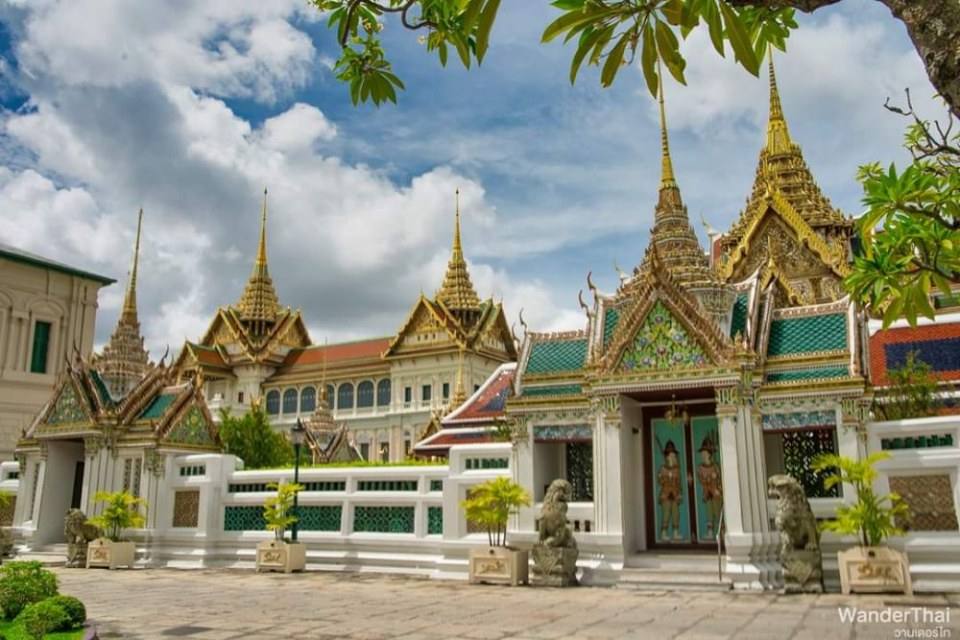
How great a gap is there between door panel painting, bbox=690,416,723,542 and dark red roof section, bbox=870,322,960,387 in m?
3.63

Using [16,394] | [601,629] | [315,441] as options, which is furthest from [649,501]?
[16,394]

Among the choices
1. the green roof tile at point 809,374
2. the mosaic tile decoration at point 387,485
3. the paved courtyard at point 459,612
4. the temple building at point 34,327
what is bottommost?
the paved courtyard at point 459,612

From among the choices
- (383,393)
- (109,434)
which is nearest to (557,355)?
(109,434)

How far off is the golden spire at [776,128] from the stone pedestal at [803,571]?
20.5 m

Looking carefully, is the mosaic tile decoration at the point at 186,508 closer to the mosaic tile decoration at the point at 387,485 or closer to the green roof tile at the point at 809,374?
the mosaic tile decoration at the point at 387,485

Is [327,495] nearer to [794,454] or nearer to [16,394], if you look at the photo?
[794,454]

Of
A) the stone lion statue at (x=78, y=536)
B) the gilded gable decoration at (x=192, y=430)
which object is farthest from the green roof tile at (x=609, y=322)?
the stone lion statue at (x=78, y=536)

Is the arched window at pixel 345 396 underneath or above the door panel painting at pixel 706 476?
above

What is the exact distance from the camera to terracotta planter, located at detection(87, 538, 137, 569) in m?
15.6

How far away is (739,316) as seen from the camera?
41.1 ft

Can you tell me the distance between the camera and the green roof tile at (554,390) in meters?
12.9

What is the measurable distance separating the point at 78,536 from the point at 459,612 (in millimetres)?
10750

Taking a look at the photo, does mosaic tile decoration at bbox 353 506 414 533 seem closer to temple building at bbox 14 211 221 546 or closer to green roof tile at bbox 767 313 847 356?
temple building at bbox 14 211 221 546

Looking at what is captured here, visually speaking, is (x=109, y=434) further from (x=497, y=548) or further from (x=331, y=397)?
(x=331, y=397)
